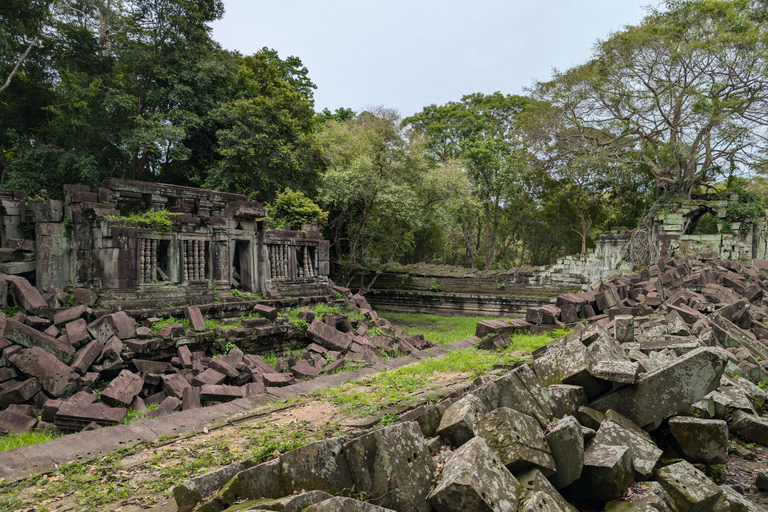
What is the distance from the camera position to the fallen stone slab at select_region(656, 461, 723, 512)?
2.64 metres

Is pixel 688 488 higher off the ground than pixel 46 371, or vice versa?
pixel 688 488

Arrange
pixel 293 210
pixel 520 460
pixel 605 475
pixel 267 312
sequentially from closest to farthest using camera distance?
pixel 520 460, pixel 605 475, pixel 267 312, pixel 293 210

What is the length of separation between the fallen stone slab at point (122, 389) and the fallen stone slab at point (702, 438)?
657cm

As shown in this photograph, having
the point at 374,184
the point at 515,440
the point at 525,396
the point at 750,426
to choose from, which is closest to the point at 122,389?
the point at 525,396

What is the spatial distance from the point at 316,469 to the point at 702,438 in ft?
9.15

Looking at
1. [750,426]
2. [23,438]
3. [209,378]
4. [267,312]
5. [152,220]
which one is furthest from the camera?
[267,312]

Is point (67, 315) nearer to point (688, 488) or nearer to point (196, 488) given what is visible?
point (196, 488)

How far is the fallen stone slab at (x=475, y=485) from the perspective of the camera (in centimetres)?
211

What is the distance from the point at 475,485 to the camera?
2.11 m

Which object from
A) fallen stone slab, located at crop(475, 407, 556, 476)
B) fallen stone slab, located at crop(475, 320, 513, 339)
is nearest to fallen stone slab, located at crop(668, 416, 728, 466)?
fallen stone slab, located at crop(475, 407, 556, 476)

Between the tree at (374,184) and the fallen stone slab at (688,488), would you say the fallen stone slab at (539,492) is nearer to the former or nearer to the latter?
the fallen stone slab at (688,488)

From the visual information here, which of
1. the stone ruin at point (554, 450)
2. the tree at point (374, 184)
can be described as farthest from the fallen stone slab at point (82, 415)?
the tree at point (374, 184)

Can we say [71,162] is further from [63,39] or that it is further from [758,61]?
[758,61]

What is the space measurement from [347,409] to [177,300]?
617cm
